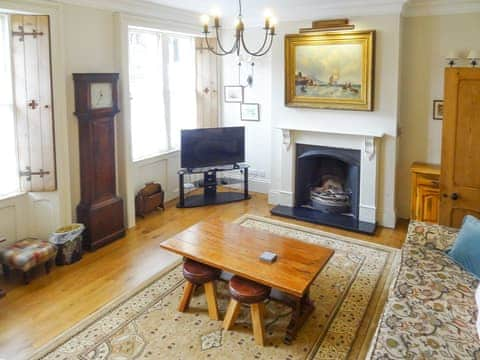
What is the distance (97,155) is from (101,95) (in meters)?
0.64

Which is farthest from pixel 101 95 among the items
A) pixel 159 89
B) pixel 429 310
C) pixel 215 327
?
pixel 429 310

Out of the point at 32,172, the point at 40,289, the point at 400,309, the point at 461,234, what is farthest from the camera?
the point at 32,172

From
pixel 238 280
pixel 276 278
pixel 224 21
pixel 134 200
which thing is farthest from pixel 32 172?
pixel 224 21

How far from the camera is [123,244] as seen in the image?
4754 millimetres

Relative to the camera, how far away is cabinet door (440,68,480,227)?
3635 millimetres

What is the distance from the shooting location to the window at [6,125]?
396 cm

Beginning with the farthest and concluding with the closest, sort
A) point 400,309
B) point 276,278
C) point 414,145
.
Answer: point 414,145
point 276,278
point 400,309

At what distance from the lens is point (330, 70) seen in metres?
5.28

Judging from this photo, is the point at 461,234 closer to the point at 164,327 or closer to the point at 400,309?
the point at 400,309

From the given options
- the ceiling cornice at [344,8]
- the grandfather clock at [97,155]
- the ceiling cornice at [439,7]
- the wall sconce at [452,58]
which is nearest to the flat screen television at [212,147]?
the grandfather clock at [97,155]

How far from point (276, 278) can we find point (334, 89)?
308 centimetres

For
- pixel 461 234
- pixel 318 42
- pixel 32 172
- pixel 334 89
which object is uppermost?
pixel 318 42

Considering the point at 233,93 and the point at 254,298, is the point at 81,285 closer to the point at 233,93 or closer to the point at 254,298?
the point at 254,298

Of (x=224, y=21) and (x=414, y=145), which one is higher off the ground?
(x=224, y=21)
